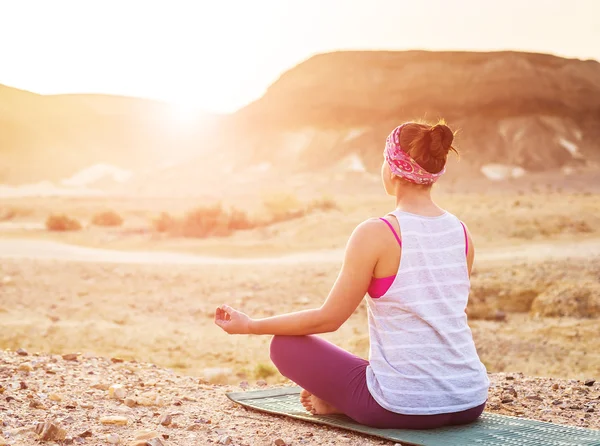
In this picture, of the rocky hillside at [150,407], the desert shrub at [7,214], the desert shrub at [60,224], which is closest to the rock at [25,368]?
the rocky hillside at [150,407]

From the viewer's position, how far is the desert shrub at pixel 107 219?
27559mm

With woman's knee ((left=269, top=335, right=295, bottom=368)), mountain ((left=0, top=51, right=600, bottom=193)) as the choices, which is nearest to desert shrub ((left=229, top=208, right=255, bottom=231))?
woman's knee ((left=269, top=335, right=295, bottom=368))

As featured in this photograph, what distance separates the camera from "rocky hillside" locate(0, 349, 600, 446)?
141 inches

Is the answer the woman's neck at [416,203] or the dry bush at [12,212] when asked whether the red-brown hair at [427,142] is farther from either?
the dry bush at [12,212]

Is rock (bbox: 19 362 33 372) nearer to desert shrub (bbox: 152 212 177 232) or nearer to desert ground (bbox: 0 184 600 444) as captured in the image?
desert ground (bbox: 0 184 600 444)

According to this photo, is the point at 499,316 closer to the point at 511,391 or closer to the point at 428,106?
the point at 511,391

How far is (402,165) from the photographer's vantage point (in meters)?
3.25

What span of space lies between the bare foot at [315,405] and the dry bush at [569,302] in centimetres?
665

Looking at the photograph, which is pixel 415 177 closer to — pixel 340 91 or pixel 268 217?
pixel 268 217

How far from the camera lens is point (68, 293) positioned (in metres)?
11.2

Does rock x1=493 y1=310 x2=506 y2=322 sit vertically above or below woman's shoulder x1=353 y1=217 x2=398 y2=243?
below

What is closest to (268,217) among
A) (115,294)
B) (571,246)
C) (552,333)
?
(571,246)

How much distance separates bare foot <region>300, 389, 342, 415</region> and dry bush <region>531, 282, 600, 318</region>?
665 centimetres

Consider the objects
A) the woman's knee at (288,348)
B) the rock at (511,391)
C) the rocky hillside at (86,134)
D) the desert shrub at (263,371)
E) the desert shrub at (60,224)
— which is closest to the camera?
the woman's knee at (288,348)
